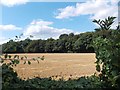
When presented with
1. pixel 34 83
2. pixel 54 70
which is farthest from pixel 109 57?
pixel 54 70

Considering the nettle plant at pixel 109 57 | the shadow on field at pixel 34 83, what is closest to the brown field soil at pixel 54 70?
the shadow on field at pixel 34 83

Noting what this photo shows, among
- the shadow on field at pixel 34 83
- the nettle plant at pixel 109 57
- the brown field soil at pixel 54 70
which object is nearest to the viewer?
the shadow on field at pixel 34 83

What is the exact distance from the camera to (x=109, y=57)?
5.93 m

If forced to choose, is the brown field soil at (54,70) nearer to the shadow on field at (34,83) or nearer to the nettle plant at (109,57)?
the shadow on field at (34,83)

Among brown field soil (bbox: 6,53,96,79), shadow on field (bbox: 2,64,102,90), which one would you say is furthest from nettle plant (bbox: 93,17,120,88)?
A: brown field soil (bbox: 6,53,96,79)

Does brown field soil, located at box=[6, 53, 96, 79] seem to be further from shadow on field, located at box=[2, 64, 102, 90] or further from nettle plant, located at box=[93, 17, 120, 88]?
nettle plant, located at box=[93, 17, 120, 88]

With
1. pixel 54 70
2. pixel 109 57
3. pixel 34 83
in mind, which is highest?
pixel 109 57

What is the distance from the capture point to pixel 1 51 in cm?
559

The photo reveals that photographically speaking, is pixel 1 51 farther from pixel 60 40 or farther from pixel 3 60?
pixel 60 40

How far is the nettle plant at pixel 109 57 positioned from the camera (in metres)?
5.86

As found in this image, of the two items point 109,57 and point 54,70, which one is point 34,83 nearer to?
point 109,57

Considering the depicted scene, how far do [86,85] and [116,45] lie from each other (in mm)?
984

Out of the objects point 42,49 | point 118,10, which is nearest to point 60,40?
point 42,49

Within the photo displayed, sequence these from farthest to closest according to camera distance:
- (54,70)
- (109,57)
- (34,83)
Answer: (54,70) < (109,57) < (34,83)
